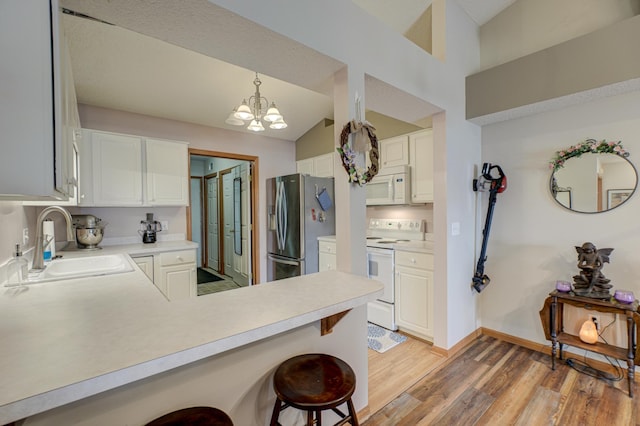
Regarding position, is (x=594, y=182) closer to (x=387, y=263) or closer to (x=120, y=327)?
(x=387, y=263)

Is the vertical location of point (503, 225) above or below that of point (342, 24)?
below

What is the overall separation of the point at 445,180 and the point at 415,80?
0.89 meters

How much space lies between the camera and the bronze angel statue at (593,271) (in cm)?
211

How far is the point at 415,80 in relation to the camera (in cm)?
205

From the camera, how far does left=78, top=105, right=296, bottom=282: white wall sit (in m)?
3.07

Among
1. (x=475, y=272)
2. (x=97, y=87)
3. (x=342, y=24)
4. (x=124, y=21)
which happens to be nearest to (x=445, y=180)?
(x=475, y=272)

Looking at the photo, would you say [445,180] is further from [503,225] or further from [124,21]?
[124,21]

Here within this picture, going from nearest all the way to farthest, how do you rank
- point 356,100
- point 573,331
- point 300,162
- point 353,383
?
point 353,383 → point 356,100 → point 573,331 → point 300,162

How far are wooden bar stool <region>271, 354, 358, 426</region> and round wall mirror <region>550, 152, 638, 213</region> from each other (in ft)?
8.10

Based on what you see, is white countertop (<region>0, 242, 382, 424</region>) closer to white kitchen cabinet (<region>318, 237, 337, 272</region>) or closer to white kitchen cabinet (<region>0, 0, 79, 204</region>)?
white kitchen cabinet (<region>0, 0, 79, 204</region>)

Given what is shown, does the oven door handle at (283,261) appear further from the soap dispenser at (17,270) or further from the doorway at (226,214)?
the soap dispenser at (17,270)

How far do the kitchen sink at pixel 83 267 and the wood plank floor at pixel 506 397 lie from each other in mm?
1940

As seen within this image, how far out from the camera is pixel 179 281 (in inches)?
114

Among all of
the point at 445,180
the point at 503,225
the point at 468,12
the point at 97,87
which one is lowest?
the point at 503,225
